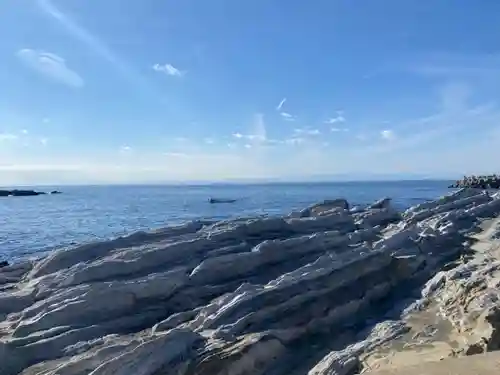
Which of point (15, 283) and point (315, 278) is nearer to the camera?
point (315, 278)

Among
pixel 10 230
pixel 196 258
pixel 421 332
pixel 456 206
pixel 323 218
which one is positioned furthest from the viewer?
pixel 10 230

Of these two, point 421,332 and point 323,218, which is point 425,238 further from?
point 421,332

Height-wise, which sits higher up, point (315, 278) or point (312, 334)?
point (315, 278)

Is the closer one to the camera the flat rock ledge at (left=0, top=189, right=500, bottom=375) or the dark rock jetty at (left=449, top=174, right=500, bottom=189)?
the flat rock ledge at (left=0, top=189, right=500, bottom=375)

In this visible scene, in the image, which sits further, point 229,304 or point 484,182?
point 484,182

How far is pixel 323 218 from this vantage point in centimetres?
3769

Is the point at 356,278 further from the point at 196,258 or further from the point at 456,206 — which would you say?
the point at 456,206

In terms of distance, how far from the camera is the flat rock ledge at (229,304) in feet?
46.1

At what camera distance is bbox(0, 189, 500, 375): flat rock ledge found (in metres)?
14.0

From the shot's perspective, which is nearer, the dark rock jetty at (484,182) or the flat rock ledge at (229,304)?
the flat rock ledge at (229,304)

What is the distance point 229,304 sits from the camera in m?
17.5

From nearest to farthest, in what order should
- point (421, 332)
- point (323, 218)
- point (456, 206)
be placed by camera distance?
point (421, 332) < point (323, 218) < point (456, 206)

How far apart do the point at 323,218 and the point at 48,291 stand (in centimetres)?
2180

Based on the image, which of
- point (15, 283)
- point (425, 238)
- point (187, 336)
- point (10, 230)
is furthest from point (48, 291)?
point (10, 230)
